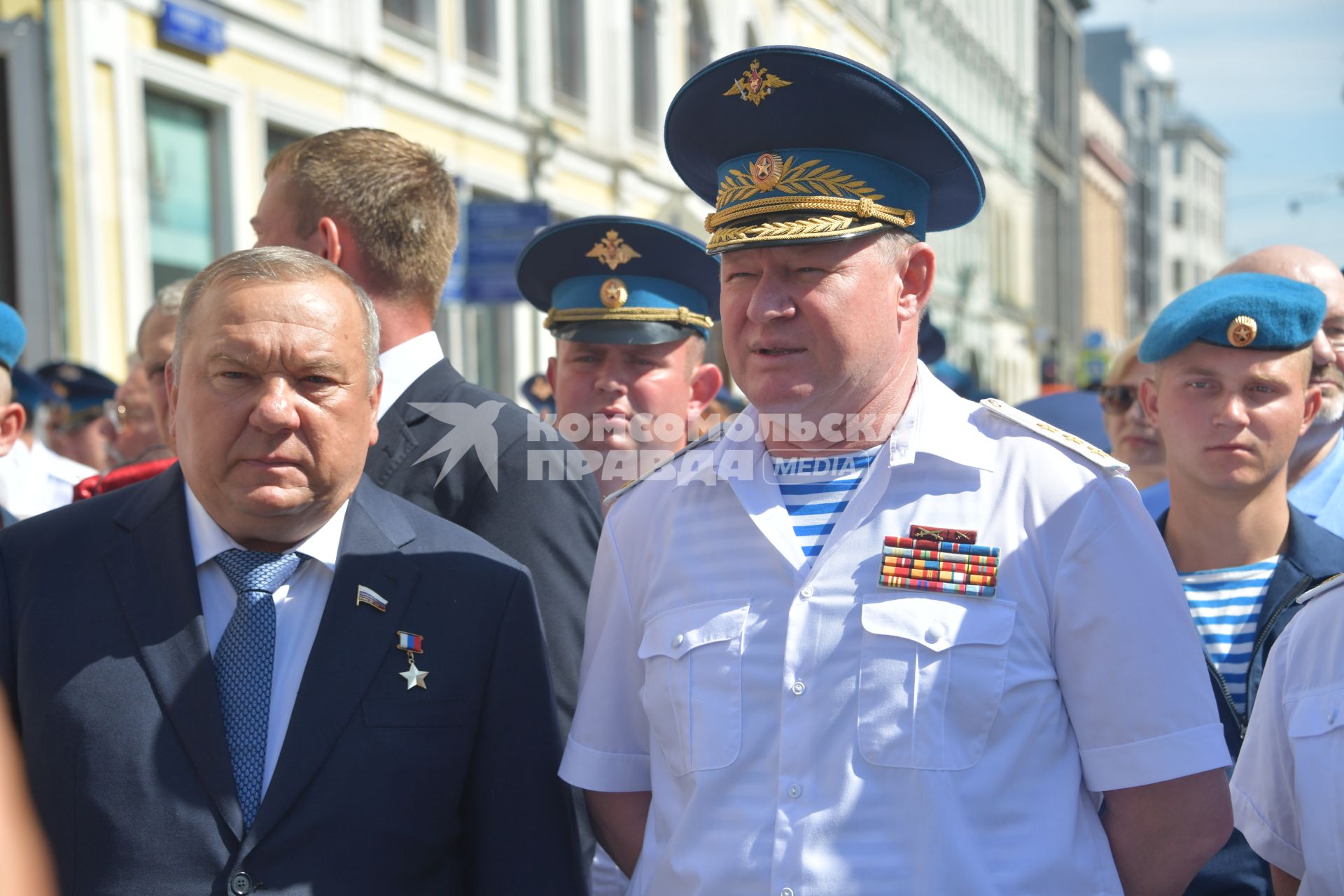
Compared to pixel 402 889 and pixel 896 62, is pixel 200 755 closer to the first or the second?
pixel 402 889

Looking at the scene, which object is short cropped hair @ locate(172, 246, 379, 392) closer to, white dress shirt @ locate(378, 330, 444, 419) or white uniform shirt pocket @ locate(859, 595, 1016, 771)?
white dress shirt @ locate(378, 330, 444, 419)

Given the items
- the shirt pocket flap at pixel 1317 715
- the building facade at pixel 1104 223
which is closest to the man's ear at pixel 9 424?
the shirt pocket flap at pixel 1317 715

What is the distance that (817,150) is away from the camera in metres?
2.72

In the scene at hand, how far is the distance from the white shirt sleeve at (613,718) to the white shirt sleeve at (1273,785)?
1179 mm

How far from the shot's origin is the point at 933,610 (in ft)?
8.04

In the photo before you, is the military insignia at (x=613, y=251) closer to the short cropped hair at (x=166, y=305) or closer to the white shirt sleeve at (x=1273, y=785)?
the short cropped hair at (x=166, y=305)

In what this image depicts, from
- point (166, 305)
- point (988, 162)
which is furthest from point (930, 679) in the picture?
point (988, 162)

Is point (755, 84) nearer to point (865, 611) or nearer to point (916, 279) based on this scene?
point (916, 279)

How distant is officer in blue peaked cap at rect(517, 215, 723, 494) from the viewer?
15.4ft

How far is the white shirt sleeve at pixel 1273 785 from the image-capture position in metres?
2.78

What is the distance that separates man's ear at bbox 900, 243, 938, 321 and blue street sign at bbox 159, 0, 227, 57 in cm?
1058

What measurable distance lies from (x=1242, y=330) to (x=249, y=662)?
2.44 m

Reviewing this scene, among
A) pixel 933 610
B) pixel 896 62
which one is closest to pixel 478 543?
pixel 933 610

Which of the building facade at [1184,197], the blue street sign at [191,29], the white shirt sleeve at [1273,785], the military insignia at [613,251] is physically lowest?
the white shirt sleeve at [1273,785]
